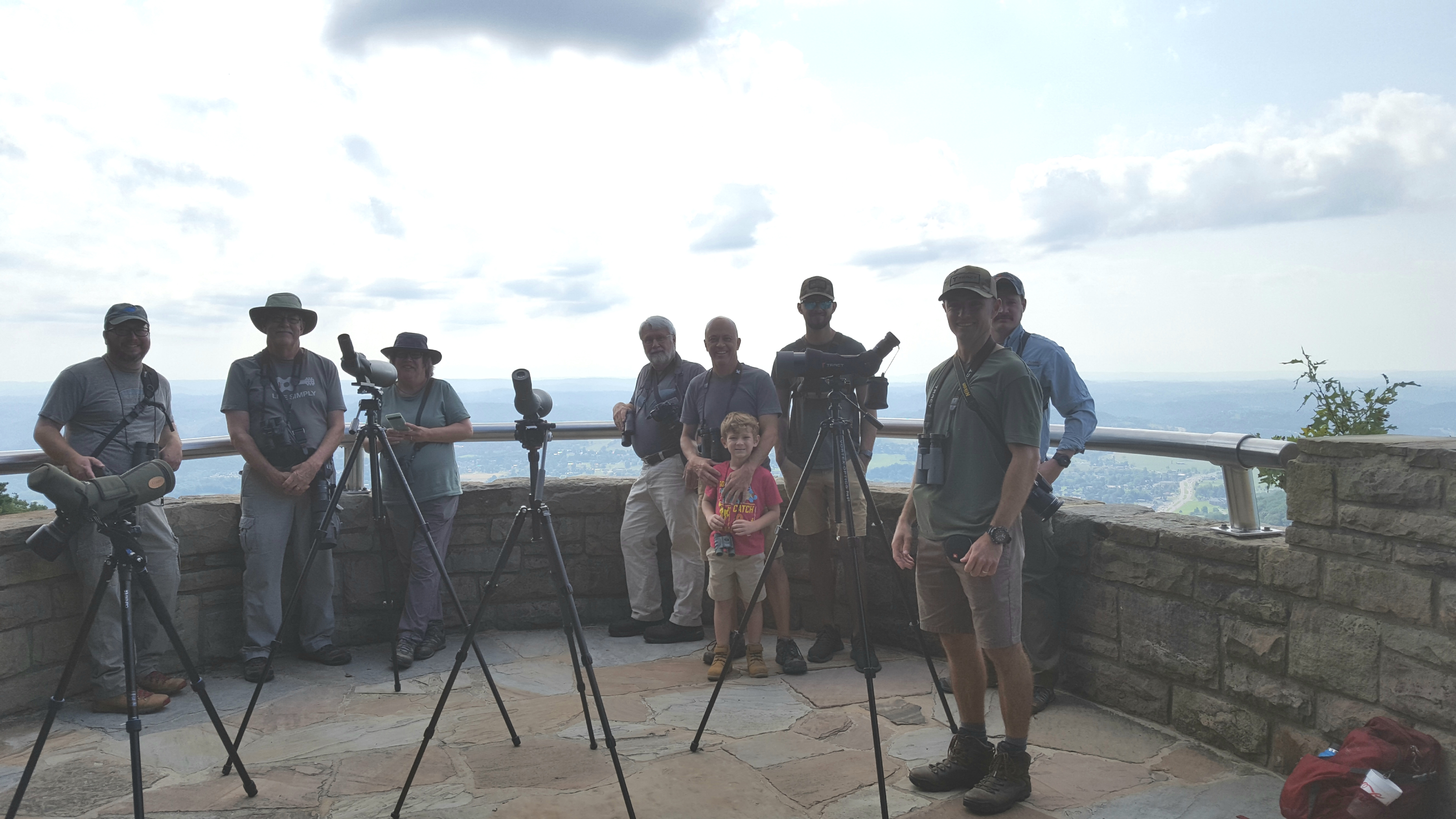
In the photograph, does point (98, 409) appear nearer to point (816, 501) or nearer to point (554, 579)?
point (554, 579)

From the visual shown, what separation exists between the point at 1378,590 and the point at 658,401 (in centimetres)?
324

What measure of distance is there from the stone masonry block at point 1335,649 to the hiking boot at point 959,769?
3.44 ft

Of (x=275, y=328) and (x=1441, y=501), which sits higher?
(x=275, y=328)

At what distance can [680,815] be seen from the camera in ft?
9.46

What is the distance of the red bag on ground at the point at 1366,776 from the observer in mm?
2523

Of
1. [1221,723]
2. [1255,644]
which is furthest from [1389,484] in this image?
[1221,723]

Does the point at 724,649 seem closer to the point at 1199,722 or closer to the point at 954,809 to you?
the point at 954,809

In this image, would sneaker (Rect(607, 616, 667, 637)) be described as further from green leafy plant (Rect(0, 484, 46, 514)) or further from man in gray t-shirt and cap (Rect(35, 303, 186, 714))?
green leafy plant (Rect(0, 484, 46, 514))

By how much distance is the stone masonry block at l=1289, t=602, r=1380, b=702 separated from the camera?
282cm

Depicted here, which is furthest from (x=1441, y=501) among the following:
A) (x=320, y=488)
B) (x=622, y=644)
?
(x=320, y=488)

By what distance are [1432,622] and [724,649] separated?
274cm

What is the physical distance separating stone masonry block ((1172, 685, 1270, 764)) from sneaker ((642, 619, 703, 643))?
2.43 m

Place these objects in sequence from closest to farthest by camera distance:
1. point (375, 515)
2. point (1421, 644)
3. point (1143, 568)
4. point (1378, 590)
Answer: point (1421, 644) → point (1378, 590) → point (1143, 568) → point (375, 515)

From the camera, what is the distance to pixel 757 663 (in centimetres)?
435
